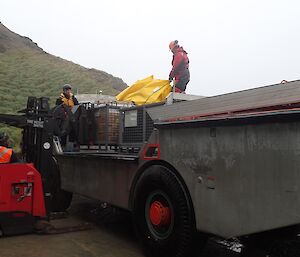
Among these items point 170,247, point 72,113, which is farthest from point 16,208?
point 170,247

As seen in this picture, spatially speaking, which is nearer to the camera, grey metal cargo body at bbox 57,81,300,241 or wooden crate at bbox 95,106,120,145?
grey metal cargo body at bbox 57,81,300,241

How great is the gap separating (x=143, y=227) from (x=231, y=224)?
1.34 metres

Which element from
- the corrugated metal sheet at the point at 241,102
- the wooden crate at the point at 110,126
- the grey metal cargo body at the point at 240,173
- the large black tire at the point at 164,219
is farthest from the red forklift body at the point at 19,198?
the grey metal cargo body at the point at 240,173

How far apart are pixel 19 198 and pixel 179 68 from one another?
3176 mm

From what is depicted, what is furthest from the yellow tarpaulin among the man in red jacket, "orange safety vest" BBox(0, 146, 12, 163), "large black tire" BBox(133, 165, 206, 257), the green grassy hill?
the green grassy hill

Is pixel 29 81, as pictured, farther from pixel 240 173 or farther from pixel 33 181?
pixel 240 173

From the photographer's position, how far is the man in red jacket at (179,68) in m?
6.23

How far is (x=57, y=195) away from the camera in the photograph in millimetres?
6789

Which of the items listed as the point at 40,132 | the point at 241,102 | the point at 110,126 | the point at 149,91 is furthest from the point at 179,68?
the point at 241,102

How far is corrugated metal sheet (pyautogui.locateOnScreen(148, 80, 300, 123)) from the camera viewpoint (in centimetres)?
295

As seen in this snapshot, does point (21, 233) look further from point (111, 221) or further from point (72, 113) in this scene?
point (72, 113)

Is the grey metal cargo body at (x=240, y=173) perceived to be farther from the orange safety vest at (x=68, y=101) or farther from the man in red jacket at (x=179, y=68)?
the orange safety vest at (x=68, y=101)

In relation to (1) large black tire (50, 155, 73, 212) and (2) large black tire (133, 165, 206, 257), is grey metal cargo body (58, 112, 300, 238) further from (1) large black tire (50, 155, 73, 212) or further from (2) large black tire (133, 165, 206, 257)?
(1) large black tire (50, 155, 73, 212)

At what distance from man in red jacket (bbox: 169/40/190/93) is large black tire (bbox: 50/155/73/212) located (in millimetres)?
2557
